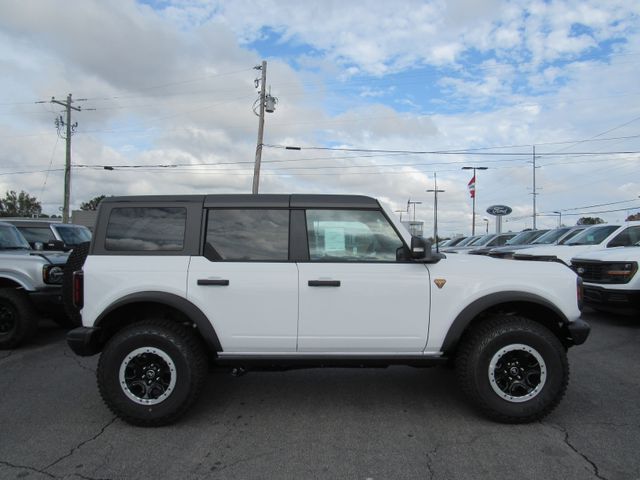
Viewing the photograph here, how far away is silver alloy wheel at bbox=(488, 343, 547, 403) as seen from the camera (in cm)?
389

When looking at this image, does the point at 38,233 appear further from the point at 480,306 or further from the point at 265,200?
the point at 480,306

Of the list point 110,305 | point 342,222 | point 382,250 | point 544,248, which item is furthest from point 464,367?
point 544,248

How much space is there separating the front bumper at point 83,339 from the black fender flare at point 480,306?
2823mm

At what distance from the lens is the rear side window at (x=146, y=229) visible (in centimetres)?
408

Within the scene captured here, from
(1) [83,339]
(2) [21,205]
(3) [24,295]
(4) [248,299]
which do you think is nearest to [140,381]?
(1) [83,339]

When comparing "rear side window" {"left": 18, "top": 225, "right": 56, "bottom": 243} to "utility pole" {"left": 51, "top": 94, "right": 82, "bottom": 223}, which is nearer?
"rear side window" {"left": 18, "top": 225, "right": 56, "bottom": 243}

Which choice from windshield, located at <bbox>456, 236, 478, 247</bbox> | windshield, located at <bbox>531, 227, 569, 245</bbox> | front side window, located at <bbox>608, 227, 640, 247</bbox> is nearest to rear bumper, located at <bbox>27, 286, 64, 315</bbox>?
front side window, located at <bbox>608, 227, 640, 247</bbox>

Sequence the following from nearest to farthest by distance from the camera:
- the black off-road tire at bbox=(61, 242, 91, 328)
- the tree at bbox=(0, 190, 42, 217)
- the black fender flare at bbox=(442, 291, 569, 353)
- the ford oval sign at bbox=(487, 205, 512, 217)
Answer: the black fender flare at bbox=(442, 291, 569, 353), the black off-road tire at bbox=(61, 242, 91, 328), the ford oval sign at bbox=(487, 205, 512, 217), the tree at bbox=(0, 190, 42, 217)

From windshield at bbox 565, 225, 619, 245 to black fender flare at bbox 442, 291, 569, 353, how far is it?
781 centimetres

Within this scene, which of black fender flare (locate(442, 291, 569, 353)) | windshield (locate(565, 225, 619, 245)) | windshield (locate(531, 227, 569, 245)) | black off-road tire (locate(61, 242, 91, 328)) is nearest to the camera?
black fender flare (locate(442, 291, 569, 353))

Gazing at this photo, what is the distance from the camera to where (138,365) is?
155 inches

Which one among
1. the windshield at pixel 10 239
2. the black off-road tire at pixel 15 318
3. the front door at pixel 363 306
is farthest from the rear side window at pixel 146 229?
the windshield at pixel 10 239

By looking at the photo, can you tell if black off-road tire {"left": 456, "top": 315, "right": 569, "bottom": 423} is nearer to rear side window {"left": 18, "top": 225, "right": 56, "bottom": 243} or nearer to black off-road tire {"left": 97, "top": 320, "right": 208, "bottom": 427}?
black off-road tire {"left": 97, "top": 320, "right": 208, "bottom": 427}

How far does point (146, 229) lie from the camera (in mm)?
4121
